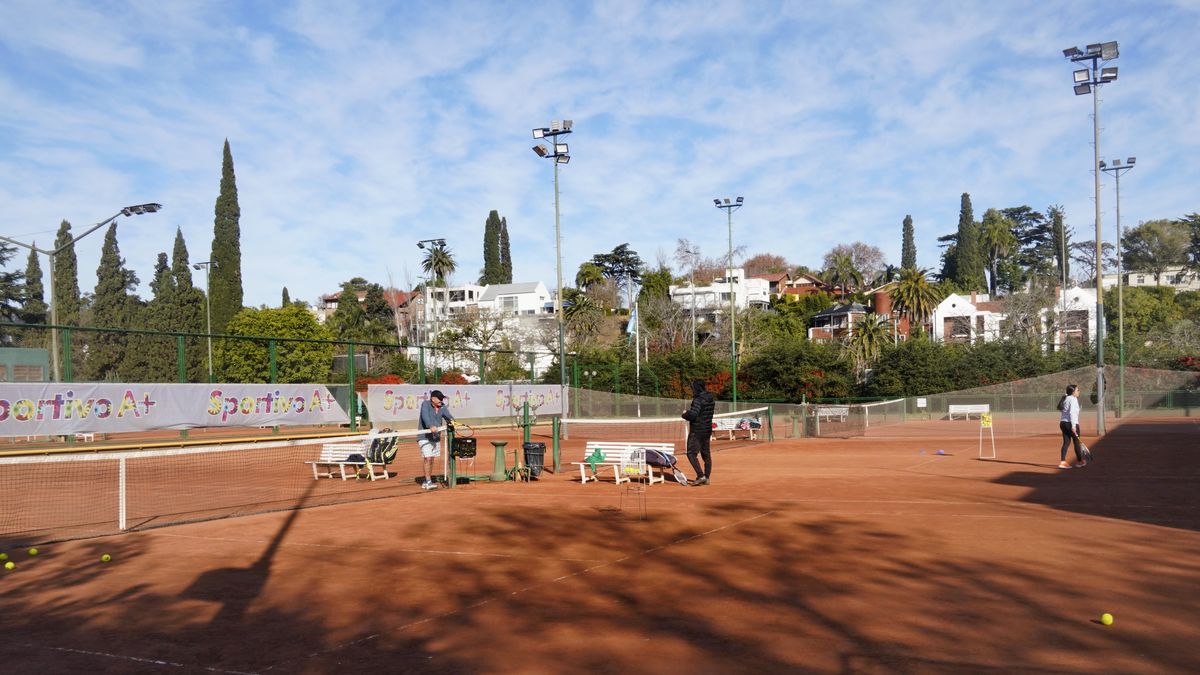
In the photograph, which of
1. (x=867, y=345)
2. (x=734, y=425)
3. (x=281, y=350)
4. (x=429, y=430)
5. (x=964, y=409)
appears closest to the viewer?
(x=429, y=430)

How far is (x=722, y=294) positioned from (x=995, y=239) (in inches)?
1555

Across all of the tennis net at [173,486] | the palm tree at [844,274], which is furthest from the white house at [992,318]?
the tennis net at [173,486]

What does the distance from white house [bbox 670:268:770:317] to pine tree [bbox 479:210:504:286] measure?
859 inches

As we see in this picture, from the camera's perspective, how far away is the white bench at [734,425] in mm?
30011

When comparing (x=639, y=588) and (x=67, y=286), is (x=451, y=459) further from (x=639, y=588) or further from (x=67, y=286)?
(x=67, y=286)

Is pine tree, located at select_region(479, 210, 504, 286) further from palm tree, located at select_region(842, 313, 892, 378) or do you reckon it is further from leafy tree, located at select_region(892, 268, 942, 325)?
palm tree, located at select_region(842, 313, 892, 378)

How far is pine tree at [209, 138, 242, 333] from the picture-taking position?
217 ft

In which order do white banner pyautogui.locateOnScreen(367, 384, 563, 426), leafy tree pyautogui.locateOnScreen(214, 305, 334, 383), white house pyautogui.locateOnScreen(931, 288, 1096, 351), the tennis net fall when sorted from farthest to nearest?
white house pyautogui.locateOnScreen(931, 288, 1096, 351), leafy tree pyautogui.locateOnScreen(214, 305, 334, 383), white banner pyautogui.locateOnScreen(367, 384, 563, 426), the tennis net

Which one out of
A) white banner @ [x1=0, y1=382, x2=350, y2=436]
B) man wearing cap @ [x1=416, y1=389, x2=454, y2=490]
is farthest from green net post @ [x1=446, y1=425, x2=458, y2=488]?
white banner @ [x1=0, y1=382, x2=350, y2=436]

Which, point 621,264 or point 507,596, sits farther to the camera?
point 621,264

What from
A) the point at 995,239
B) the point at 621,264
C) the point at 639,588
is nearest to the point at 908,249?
the point at 995,239

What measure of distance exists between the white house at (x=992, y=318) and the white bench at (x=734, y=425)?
44.5 metres

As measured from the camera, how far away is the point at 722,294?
8900cm

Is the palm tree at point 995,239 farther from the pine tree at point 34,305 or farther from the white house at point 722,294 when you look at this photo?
the pine tree at point 34,305
